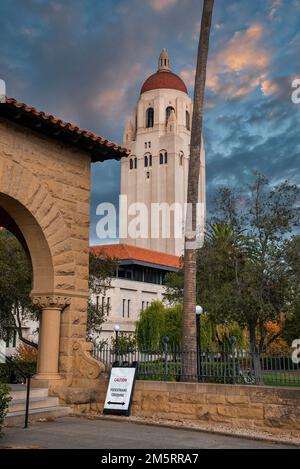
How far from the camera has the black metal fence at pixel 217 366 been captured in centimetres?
1038

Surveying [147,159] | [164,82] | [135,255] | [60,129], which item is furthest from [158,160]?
[60,129]

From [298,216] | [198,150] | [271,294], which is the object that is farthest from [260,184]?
[198,150]

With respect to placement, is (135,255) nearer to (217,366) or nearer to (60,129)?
(60,129)

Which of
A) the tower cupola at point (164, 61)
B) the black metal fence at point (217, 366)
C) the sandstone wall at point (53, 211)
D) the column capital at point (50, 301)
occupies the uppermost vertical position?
the tower cupola at point (164, 61)

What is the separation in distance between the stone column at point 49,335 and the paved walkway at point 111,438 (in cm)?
201

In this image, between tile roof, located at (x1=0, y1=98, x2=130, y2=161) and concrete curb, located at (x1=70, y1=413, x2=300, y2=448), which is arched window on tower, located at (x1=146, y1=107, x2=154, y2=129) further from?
concrete curb, located at (x1=70, y1=413, x2=300, y2=448)

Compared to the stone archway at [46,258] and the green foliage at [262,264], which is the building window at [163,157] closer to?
the green foliage at [262,264]

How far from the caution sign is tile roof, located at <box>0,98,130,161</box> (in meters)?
5.59

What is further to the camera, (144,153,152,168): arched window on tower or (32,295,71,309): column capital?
(144,153,152,168): arched window on tower

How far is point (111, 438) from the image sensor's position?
8766 millimetres

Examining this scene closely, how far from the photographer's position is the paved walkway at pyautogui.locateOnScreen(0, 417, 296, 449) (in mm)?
8156

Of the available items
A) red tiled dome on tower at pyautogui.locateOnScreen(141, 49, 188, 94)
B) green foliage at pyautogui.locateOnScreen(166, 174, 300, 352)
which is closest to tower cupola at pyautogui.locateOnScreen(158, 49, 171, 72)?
red tiled dome on tower at pyautogui.locateOnScreen(141, 49, 188, 94)

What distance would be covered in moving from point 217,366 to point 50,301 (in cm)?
417

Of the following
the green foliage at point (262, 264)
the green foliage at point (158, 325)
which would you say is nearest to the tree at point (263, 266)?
the green foliage at point (262, 264)
